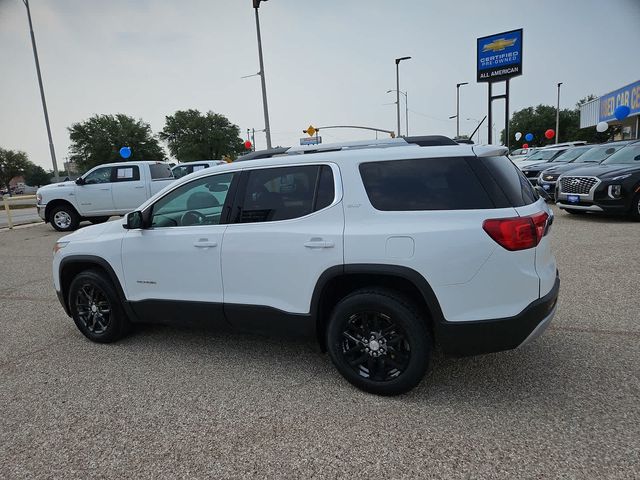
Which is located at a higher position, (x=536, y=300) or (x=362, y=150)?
(x=362, y=150)

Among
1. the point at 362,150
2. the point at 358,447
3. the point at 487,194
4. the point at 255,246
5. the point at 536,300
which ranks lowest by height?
the point at 358,447

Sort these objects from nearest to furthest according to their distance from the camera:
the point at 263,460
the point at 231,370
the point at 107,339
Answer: the point at 263,460, the point at 231,370, the point at 107,339

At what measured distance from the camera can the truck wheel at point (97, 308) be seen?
419 centimetres

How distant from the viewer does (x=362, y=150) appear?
3.29 meters

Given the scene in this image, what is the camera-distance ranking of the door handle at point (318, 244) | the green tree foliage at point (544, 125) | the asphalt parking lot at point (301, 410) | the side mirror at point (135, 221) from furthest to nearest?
the green tree foliage at point (544, 125), the side mirror at point (135, 221), the door handle at point (318, 244), the asphalt parking lot at point (301, 410)

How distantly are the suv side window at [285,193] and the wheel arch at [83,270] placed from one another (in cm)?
147

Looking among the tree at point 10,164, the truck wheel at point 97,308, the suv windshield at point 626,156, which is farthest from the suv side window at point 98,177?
the tree at point 10,164

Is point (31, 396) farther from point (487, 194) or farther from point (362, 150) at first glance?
point (487, 194)

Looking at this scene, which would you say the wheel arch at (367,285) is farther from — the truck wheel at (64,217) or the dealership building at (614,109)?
the dealership building at (614,109)

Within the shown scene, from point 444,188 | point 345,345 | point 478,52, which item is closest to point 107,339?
point 345,345

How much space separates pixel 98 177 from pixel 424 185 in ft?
41.6

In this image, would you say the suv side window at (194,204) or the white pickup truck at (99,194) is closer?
the suv side window at (194,204)

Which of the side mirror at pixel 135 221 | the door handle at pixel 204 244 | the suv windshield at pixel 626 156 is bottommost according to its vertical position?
the door handle at pixel 204 244

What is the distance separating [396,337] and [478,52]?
31292mm
